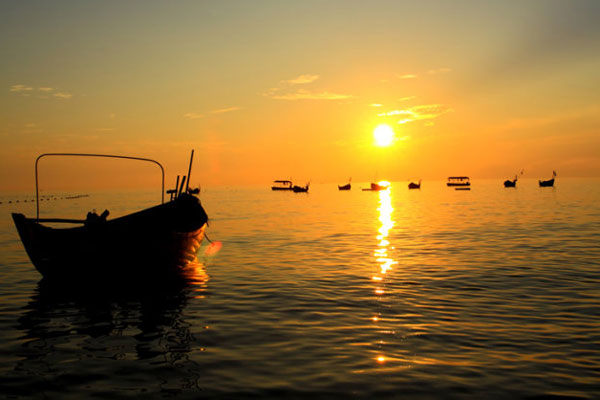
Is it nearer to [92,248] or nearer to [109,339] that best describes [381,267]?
[92,248]

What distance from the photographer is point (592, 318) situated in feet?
33.5

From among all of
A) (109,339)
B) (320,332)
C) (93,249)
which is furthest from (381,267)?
(109,339)

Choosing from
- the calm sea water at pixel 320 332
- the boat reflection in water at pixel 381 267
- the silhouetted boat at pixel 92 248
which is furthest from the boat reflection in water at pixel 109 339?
the boat reflection in water at pixel 381 267

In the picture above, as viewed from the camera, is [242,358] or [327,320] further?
[327,320]

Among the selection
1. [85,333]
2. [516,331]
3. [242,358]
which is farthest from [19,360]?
[516,331]

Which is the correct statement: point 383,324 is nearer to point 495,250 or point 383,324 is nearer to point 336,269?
point 336,269

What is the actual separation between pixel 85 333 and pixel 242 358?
4.27m

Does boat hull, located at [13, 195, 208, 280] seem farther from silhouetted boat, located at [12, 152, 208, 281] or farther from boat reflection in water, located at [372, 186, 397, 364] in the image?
boat reflection in water, located at [372, 186, 397, 364]

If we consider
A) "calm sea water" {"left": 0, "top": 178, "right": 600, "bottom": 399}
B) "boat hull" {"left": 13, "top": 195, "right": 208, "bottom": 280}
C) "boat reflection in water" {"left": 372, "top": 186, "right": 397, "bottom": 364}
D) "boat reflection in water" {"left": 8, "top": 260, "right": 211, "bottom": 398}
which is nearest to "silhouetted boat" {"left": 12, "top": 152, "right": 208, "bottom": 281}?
"boat hull" {"left": 13, "top": 195, "right": 208, "bottom": 280}

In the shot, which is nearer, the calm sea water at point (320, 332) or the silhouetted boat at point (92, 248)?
the calm sea water at point (320, 332)

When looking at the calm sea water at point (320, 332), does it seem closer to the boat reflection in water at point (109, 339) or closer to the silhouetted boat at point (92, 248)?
the boat reflection in water at point (109, 339)

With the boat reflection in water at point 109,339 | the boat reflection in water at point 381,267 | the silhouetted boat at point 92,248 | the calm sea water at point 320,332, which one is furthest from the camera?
the silhouetted boat at point 92,248

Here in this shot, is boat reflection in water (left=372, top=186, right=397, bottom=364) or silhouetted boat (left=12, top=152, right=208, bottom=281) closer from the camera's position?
boat reflection in water (left=372, top=186, right=397, bottom=364)

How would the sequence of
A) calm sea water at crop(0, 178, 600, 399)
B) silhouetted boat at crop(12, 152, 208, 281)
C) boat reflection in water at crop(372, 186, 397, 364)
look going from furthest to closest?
silhouetted boat at crop(12, 152, 208, 281) < boat reflection in water at crop(372, 186, 397, 364) < calm sea water at crop(0, 178, 600, 399)
